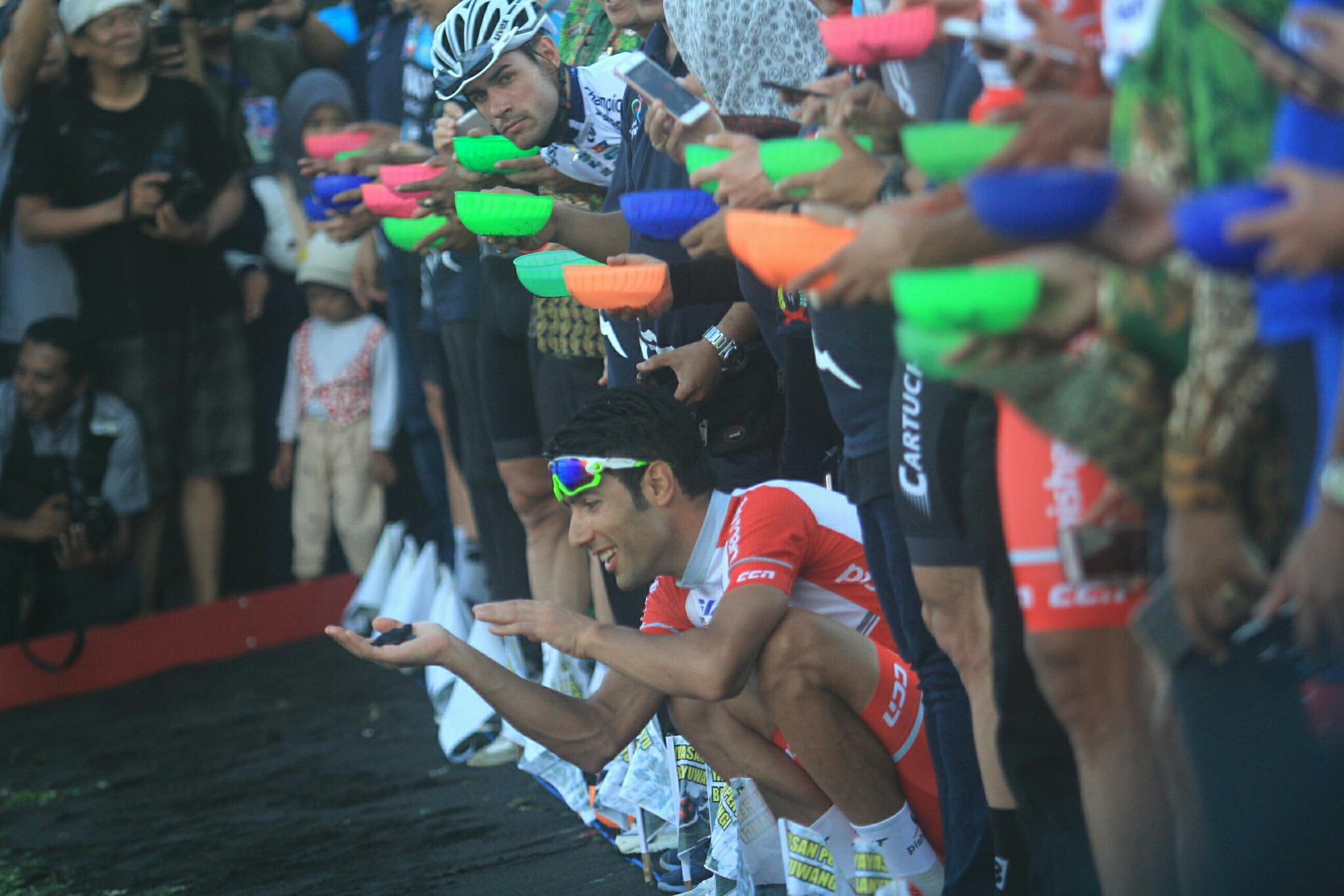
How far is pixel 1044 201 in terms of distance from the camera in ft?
5.32

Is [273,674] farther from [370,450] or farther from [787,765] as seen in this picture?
[787,765]

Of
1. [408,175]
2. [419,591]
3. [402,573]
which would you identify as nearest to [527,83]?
[408,175]

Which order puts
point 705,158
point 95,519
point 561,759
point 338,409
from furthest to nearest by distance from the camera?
point 338,409 → point 95,519 → point 561,759 → point 705,158

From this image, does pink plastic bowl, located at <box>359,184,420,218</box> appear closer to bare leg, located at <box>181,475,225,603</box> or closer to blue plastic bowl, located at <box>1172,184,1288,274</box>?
bare leg, located at <box>181,475,225,603</box>

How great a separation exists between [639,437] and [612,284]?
0.31m

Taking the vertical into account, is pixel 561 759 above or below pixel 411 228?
below

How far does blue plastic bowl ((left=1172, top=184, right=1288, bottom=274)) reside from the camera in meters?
1.57

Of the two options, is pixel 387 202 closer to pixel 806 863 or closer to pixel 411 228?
pixel 411 228

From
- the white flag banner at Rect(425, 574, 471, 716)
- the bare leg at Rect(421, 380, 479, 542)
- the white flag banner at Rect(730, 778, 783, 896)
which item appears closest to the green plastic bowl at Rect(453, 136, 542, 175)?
the white flag banner at Rect(425, 574, 471, 716)

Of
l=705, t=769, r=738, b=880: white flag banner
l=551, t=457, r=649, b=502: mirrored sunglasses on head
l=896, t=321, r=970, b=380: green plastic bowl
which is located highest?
l=896, t=321, r=970, b=380: green plastic bowl

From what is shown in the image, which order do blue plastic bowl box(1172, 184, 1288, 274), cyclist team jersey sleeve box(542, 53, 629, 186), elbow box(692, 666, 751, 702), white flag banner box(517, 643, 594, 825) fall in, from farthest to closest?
1. white flag banner box(517, 643, 594, 825)
2. cyclist team jersey sleeve box(542, 53, 629, 186)
3. elbow box(692, 666, 751, 702)
4. blue plastic bowl box(1172, 184, 1288, 274)

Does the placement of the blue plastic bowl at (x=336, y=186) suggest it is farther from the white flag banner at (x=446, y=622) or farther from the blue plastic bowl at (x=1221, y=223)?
the blue plastic bowl at (x=1221, y=223)

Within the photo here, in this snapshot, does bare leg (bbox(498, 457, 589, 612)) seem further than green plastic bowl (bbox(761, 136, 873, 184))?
Yes

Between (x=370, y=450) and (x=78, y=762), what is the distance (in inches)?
82.8
